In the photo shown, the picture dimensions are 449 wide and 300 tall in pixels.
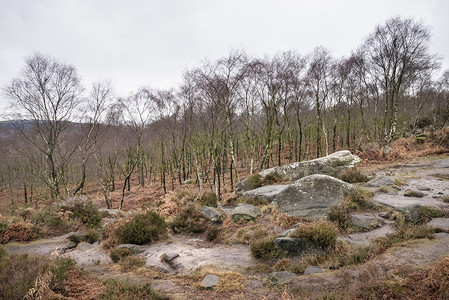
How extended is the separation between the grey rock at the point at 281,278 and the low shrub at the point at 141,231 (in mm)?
4568

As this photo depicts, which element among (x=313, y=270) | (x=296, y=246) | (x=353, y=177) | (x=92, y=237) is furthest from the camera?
(x=353, y=177)

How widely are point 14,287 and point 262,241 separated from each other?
201 inches

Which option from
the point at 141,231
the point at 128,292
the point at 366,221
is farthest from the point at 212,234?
the point at 366,221

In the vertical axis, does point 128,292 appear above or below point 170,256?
above

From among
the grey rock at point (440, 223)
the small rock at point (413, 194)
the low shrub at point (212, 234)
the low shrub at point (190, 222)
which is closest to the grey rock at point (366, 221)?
the grey rock at point (440, 223)

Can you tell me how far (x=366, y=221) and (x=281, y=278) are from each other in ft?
12.4

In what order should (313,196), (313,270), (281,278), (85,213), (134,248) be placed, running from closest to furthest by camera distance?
(281,278) → (313,270) → (134,248) → (313,196) → (85,213)

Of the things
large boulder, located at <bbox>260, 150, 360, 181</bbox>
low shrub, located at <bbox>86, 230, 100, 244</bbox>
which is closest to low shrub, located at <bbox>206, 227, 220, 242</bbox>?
low shrub, located at <bbox>86, 230, 100, 244</bbox>

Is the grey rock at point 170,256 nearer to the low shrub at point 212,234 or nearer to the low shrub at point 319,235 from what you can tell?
the low shrub at point 212,234

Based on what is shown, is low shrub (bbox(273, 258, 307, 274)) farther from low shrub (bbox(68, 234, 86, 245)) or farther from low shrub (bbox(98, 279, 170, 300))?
low shrub (bbox(68, 234, 86, 245))

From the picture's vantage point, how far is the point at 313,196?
780cm

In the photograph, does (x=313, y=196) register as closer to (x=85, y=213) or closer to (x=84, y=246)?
(x=84, y=246)

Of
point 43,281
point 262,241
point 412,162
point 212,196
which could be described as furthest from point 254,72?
point 43,281

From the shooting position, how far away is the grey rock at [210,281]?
175 inches
